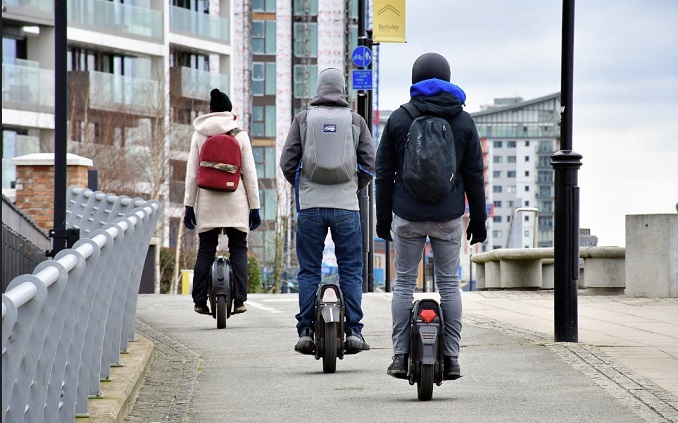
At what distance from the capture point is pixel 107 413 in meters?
6.72

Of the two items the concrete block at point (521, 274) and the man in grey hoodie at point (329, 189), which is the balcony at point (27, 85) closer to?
the concrete block at point (521, 274)

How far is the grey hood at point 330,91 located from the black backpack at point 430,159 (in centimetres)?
158

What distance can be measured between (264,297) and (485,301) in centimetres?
302

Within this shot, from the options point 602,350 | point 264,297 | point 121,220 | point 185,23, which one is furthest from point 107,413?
point 185,23

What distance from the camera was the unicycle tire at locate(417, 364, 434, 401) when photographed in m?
7.80

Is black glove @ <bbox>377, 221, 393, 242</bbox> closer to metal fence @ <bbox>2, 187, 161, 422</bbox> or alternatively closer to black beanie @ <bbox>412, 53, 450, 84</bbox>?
black beanie @ <bbox>412, 53, 450, 84</bbox>

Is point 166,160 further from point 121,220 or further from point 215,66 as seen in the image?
point 121,220

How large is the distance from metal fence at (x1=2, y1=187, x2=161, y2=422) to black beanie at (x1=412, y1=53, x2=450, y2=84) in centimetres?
175

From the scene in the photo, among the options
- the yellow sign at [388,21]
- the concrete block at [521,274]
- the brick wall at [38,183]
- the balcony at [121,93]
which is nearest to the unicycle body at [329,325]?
the brick wall at [38,183]

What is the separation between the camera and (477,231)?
827 cm

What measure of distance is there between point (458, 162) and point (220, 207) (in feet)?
14.7

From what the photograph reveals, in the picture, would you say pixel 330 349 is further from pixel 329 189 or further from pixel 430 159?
pixel 430 159

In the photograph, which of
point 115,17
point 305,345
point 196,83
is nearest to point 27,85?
point 115,17

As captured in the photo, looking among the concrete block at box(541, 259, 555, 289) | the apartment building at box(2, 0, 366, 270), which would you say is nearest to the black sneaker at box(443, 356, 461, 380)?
the concrete block at box(541, 259, 555, 289)
